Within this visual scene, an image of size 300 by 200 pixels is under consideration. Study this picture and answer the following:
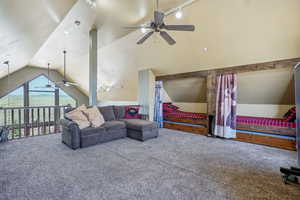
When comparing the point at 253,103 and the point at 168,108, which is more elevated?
the point at 253,103

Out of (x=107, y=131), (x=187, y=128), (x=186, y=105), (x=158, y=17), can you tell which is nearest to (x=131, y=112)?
(x=107, y=131)

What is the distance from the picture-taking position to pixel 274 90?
4418 millimetres

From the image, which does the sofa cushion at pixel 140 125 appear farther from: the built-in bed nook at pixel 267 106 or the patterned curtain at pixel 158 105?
the built-in bed nook at pixel 267 106

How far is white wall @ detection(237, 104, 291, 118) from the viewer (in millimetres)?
4695

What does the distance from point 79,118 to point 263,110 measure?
218 inches

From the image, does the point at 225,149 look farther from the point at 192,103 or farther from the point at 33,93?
the point at 33,93

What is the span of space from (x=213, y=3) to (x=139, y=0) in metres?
1.54

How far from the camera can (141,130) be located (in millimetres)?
4059

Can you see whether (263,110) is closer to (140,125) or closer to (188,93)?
(188,93)

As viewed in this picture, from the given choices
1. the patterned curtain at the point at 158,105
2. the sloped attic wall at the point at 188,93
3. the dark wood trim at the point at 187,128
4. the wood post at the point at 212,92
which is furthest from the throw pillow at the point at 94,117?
the sloped attic wall at the point at 188,93

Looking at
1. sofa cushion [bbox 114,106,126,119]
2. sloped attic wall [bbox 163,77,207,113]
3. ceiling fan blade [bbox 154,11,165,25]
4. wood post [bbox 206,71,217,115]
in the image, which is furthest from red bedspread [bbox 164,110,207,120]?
ceiling fan blade [bbox 154,11,165,25]

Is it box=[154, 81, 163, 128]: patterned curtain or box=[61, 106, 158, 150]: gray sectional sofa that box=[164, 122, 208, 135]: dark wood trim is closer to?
box=[154, 81, 163, 128]: patterned curtain

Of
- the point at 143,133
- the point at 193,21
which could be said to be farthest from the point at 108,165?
the point at 193,21

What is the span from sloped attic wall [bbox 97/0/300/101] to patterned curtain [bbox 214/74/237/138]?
0.48m
